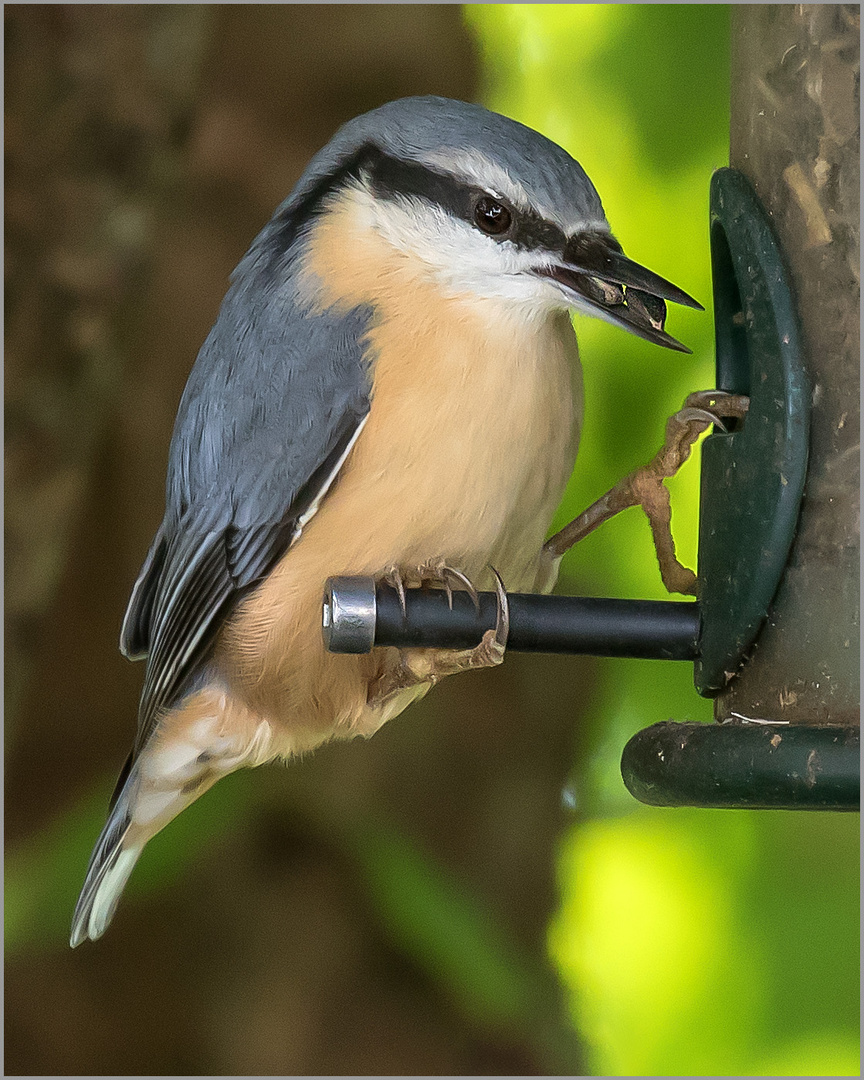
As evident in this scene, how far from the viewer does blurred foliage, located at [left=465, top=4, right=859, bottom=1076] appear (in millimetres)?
1844

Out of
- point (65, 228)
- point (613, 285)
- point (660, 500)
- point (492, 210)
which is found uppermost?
point (65, 228)

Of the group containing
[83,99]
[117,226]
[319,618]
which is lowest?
[319,618]

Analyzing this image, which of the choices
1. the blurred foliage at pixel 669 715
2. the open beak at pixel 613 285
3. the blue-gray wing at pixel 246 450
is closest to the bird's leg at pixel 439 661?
the blue-gray wing at pixel 246 450

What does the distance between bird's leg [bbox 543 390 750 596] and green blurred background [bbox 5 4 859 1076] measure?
0.23 meters

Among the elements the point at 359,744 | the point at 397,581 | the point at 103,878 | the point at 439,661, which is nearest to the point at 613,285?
the point at 397,581

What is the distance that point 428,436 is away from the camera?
4.82 ft

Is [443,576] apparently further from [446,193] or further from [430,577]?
[446,193]

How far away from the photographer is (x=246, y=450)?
5.18ft

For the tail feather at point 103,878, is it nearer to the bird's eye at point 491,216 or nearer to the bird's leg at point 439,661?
the bird's leg at point 439,661

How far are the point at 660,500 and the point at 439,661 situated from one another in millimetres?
345

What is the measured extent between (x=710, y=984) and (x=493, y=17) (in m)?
1.52

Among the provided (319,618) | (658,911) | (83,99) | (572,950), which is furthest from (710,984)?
(83,99)

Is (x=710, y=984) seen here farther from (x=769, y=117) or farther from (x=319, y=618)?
(x=769, y=117)

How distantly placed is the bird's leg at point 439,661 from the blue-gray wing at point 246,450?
0.18 m
